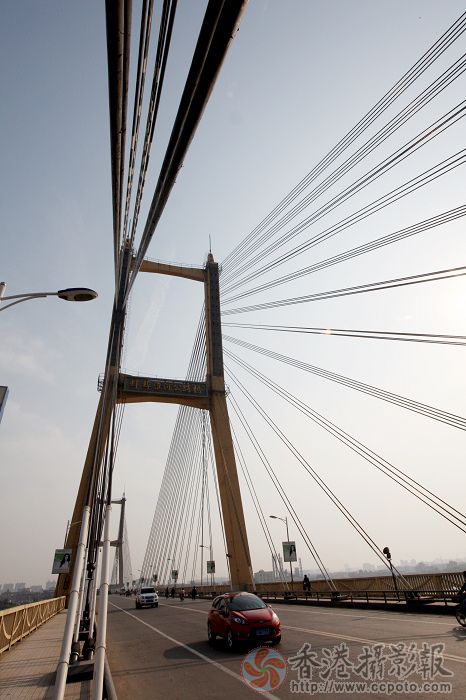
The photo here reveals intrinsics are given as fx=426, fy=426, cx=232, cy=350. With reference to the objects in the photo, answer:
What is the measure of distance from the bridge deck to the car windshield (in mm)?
991

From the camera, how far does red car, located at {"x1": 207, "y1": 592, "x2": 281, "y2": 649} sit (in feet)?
34.0

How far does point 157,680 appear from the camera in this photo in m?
8.24

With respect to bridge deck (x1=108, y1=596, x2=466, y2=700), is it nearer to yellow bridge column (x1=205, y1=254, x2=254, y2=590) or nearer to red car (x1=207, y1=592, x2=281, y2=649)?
red car (x1=207, y1=592, x2=281, y2=649)

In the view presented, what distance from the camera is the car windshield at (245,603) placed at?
11297mm

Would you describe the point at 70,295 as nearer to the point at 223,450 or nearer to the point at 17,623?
the point at 17,623

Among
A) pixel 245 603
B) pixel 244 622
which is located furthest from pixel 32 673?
pixel 245 603

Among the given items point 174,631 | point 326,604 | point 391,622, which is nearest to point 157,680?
point 174,631

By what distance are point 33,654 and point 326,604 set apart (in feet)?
54.1

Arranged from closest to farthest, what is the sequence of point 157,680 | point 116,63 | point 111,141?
point 116,63
point 111,141
point 157,680

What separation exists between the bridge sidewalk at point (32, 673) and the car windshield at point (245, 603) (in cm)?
445

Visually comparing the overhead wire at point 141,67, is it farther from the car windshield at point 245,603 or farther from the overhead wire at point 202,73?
the car windshield at point 245,603

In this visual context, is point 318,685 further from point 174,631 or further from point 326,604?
point 326,604

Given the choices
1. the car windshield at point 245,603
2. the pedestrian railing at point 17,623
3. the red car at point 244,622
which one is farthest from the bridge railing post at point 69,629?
the pedestrian railing at point 17,623

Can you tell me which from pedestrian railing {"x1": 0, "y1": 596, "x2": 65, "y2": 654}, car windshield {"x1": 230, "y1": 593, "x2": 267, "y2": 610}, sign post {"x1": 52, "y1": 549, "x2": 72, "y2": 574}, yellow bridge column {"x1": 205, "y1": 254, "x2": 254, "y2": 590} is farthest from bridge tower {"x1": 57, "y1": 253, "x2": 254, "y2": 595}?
car windshield {"x1": 230, "y1": 593, "x2": 267, "y2": 610}
